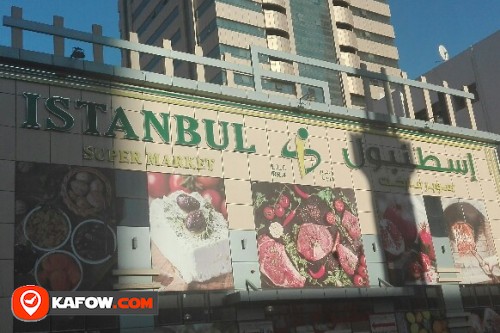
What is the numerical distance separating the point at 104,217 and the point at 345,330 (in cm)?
1126

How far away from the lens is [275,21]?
80.0 meters

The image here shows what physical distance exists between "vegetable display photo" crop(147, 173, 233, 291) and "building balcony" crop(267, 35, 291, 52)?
57334mm

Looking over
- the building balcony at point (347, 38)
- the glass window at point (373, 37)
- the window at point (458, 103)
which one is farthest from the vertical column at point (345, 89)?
the glass window at point (373, 37)

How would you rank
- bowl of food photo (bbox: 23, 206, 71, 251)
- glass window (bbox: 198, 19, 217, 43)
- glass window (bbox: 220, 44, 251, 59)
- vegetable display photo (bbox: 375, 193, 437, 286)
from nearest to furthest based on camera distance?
bowl of food photo (bbox: 23, 206, 71, 251) < vegetable display photo (bbox: 375, 193, 437, 286) < glass window (bbox: 220, 44, 251, 59) < glass window (bbox: 198, 19, 217, 43)

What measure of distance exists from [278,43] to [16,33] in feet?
196

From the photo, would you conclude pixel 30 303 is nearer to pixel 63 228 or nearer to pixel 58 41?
pixel 63 228

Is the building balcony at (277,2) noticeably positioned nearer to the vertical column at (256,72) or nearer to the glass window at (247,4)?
the glass window at (247,4)

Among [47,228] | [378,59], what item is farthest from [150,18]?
[47,228]

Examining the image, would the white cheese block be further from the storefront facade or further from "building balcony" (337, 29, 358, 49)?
"building balcony" (337, 29, 358, 49)

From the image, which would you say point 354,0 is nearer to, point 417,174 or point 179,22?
point 179,22

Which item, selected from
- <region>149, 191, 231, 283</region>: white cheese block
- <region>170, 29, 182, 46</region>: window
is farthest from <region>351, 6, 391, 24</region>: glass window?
<region>149, 191, 231, 283</region>: white cheese block

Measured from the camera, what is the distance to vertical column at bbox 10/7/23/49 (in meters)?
21.8

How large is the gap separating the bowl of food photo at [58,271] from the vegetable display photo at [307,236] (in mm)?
7552

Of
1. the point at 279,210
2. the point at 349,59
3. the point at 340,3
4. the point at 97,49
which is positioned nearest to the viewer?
the point at 97,49
